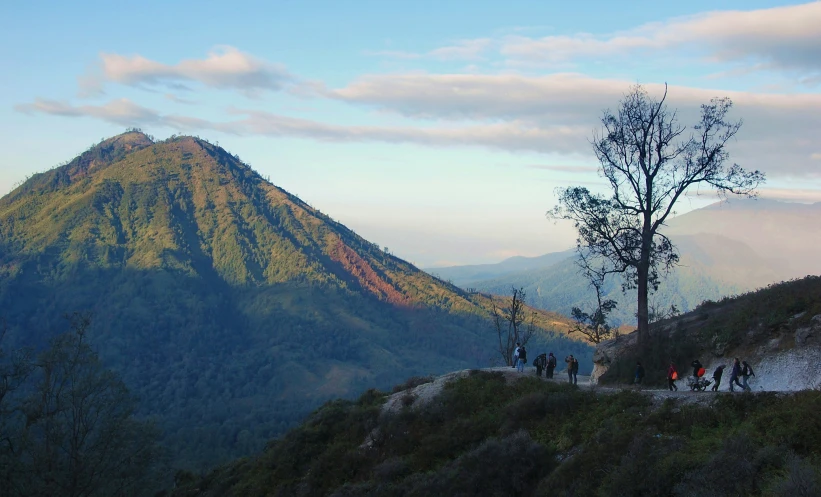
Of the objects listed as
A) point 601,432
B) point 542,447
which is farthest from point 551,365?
point 601,432

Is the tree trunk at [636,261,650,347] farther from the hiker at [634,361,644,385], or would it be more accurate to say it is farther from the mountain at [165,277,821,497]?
the hiker at [634,361,644,385]

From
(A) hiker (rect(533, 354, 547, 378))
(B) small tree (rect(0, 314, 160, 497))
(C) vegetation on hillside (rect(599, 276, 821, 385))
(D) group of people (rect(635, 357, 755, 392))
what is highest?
(C) vegetation on hillside (rect(599, 276, 821, 385))

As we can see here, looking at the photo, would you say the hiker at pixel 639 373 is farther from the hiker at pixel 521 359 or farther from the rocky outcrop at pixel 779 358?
the hiker at pixel 521 359

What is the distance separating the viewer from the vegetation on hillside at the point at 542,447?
1408 cm

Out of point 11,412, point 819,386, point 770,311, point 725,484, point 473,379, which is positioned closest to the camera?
point 725,484

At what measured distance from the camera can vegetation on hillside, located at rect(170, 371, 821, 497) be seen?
46.2ft

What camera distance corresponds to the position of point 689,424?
17.5m

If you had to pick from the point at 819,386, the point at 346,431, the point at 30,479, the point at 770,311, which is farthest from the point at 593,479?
the point at 30,479

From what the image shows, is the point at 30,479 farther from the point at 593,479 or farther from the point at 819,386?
the point at 819,386

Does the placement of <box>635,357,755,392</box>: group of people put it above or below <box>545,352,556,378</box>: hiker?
above

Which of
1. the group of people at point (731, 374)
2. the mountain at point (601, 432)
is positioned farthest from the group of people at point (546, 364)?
the group of people at point (731, 374)

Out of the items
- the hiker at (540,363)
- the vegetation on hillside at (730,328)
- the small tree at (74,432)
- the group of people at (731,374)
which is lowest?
the small tree at (74,432)

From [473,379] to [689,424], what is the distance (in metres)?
12.7

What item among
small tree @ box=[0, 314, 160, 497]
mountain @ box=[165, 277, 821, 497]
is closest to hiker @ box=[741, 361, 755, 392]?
mountain @ box=[165, 277, 821, 497]
